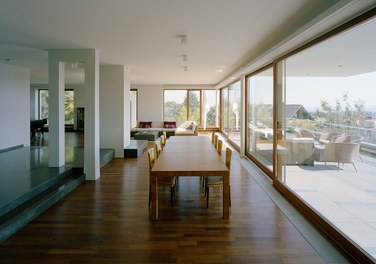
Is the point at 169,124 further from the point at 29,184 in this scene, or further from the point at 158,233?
the point at 158,233

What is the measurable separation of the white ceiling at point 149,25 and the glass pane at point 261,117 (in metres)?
0.85

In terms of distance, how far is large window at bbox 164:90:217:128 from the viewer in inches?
542

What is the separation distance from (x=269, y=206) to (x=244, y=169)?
2.31 metres

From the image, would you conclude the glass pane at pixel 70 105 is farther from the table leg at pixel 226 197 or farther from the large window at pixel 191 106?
the table leg at pixel 226 197

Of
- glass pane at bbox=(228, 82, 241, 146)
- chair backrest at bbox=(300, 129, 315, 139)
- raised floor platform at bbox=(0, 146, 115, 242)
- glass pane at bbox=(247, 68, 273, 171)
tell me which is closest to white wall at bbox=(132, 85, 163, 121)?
glass pane at bbox=(228, 82, 241, 146)

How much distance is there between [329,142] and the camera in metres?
3.19

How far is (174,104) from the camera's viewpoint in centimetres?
1377

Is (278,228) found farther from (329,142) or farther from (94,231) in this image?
(94,231)

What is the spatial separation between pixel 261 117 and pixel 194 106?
784cm

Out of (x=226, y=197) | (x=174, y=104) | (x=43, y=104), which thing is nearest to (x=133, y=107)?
(x=174, y=104)

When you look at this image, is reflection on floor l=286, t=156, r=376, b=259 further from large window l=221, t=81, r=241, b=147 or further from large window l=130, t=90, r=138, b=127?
large window l=130, t=90, r=138, b=127

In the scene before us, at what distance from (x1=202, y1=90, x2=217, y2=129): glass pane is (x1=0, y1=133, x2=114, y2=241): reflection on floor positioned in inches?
315

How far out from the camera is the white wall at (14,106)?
7.07 meters

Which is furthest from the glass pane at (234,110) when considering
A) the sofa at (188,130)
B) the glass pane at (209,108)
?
the glass pane at (209,108)
